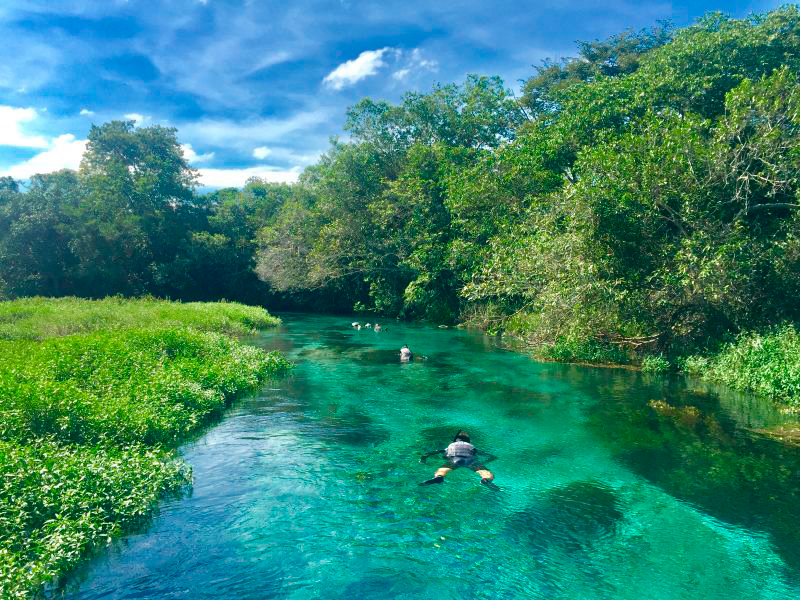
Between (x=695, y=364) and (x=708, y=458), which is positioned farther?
(x=695, y=364)

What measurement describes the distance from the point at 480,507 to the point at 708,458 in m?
5.75

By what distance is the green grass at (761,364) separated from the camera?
51.0ft

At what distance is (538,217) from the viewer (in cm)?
2469

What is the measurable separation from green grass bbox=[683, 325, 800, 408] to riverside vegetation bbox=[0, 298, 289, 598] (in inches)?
612

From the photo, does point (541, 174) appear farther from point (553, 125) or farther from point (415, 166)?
point (415, 166)

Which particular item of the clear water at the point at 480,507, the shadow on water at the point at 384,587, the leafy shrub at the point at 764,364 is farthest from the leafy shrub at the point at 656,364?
the shadow on water at the point at 384,587

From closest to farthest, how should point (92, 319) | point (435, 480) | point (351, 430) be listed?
point (435, 480) → point (351, 430) → point (92, 319)

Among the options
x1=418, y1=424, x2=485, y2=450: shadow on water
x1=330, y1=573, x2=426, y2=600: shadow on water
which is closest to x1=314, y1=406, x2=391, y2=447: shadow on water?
x1=418, y1=424, x2=485, y2=450: shadow on water

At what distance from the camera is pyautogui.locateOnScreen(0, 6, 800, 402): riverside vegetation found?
18.5 metres

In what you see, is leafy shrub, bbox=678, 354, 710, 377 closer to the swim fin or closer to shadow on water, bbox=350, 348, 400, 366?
shadow on water, bbox=350, 348, 400, 366

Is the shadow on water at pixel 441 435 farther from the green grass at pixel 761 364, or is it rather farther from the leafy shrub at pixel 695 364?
the leafy shrub at pixel 695 364

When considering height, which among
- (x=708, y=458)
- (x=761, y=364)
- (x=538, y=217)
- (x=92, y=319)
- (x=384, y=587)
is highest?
(x=538, y=217)

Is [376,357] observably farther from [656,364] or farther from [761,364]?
[761,364]

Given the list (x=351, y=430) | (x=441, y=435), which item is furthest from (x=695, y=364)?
(x=351, y=430)
